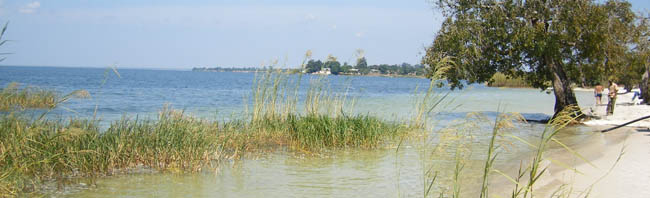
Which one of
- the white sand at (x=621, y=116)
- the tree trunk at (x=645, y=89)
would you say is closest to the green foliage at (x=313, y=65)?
the white sand at (x=621, y=116)

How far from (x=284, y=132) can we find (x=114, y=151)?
12.5 ft

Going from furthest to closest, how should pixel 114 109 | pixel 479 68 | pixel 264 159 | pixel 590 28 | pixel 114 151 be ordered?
pixel 114 109 → pixel 479 68 → pixel 590 28 → pixel 264 159 → pixel 114 151

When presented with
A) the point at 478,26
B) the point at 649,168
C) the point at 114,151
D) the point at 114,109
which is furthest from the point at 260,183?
the point at 114,109

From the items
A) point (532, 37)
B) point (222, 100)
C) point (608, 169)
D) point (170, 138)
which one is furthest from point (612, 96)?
point (222, 100)

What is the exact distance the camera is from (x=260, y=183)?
8.20 metres

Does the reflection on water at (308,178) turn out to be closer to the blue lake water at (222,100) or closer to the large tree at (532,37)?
the blue lake water at (222,100)

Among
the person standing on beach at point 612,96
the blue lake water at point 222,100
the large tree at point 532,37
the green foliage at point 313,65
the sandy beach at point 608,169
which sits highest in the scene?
the large tree at point 532,37

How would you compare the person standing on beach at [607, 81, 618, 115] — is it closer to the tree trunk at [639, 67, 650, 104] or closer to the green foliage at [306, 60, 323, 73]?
the tree trunk at [639, 67, 650, 104]

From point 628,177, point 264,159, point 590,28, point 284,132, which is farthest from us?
point 590,28

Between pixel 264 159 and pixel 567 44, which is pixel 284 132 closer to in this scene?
pixel 264 159

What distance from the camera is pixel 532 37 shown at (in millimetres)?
15797

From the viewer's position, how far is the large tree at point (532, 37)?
16.2m

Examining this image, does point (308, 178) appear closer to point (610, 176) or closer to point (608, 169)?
point (610, 176)

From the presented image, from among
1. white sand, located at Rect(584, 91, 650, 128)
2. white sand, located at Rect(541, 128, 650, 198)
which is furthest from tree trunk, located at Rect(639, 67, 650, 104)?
white sand, located at Rect(541, 128, 650, 198)
